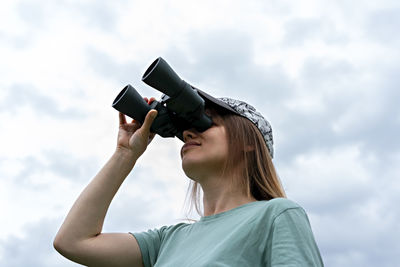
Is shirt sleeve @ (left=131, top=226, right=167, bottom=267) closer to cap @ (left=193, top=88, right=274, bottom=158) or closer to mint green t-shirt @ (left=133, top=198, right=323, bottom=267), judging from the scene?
mint green t-shirt @ (left=133, top=198, right=323, bottom=267)

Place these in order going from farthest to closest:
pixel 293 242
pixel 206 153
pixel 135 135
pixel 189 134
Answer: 1. pixel 135 135
2. pixel 189 134
3. pixel 206 153
4. pixel 293 242

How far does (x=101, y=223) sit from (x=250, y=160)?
70 centimetres

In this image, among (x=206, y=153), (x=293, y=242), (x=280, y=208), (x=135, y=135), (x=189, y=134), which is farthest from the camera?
(x=135, y=135)

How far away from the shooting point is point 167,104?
2.24m

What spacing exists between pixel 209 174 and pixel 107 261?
571mm

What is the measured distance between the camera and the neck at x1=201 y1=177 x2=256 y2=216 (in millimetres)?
2066

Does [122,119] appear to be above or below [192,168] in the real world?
above

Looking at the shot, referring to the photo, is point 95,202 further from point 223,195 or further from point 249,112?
point 249,112

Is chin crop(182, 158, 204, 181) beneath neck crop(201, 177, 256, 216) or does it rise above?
above

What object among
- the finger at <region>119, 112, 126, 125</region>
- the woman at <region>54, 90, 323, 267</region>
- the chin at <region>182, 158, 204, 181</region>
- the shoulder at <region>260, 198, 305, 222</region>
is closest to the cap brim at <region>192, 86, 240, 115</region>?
the woman at <region>54, 90, 323, 267</region>

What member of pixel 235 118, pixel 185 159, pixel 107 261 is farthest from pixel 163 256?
pixel 235 118

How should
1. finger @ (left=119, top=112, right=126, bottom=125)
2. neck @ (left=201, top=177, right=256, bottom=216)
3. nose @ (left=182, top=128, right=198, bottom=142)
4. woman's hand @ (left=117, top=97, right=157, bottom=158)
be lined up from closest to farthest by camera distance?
neck @ (left=201, top=177, right=256, bottom=216), nose @ (left=182, top=128, right=198, bottom=142), woman's hand @ (left=117, top=97, right=157, bottom=158), finger @ (left=119, top=112, right=126, bottom=125)

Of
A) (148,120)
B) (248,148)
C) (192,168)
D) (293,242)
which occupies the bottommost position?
(293,242)

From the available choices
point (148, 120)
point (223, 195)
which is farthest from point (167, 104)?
point (223, 195)
